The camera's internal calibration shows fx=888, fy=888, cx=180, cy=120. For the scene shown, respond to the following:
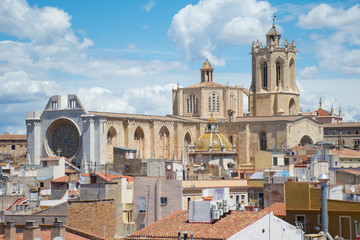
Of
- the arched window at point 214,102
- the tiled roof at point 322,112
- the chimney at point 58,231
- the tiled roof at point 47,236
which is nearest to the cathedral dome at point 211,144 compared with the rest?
the arched window at point 214,102

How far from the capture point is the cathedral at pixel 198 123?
86.1 m

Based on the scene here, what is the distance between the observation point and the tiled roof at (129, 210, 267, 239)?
85.5 ft

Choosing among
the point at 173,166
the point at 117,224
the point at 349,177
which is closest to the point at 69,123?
the point at 173,166

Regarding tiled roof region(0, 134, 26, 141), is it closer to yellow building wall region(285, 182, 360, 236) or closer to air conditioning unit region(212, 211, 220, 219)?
yellow building wall region(285, 182, 360, 236)

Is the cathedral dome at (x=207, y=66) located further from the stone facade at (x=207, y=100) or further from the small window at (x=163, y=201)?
the small window at (x=163, y=201)

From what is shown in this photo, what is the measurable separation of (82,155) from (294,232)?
5925cm

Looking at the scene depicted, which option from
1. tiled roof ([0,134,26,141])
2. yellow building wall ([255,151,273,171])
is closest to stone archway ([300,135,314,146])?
yellow building wall ([255,151,273,171])

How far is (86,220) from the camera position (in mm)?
32312

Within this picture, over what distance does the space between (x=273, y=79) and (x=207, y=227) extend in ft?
256

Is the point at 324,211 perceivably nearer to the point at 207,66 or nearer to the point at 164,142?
the point at 164,142

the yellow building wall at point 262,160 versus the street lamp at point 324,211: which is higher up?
the yellow building wall at point 262,160

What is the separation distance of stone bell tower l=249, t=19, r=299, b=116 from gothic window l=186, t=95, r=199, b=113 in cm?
647

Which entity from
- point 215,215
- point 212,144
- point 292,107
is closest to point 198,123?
point 292,107

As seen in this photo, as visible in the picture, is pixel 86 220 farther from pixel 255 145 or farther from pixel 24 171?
pixel 255 145
